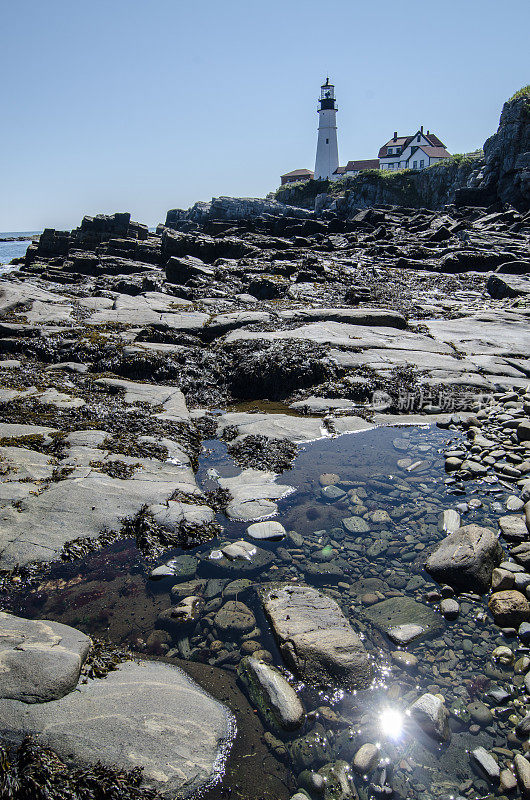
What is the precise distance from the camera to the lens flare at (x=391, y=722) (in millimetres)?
2992

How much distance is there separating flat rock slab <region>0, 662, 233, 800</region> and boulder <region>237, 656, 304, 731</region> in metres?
0.26

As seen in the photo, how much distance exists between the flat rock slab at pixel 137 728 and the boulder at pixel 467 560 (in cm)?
232

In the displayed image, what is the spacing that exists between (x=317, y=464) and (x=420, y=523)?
5.62 ft

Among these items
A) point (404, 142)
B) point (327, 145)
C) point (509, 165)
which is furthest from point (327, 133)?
point (509, 165)

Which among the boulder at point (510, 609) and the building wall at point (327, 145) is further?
the building wall at point (327, 145)

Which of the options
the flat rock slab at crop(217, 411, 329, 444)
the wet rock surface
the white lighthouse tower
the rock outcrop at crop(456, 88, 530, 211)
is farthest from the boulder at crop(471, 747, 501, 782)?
the white lighthouse tower

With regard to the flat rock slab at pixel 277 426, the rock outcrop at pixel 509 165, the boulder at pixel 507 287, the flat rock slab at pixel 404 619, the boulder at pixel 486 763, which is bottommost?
the boulder at pixel 486 763

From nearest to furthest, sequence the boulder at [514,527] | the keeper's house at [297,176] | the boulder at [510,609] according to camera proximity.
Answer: the boulder at [510,609] → the boulder at [514,527] → the keeper's house at [297,176]

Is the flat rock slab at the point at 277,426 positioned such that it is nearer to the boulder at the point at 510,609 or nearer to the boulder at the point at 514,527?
the boulder at the point at 514,527

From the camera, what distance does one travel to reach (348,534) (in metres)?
5.04

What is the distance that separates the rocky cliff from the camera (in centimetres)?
4695

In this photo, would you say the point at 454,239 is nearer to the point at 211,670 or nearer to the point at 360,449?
the point at 360,449

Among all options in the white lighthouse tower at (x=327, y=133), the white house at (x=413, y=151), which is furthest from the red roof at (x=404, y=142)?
the white lighthouse tower at (x=327, y=133)

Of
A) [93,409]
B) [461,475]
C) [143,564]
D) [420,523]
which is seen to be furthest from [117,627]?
[461,475]
